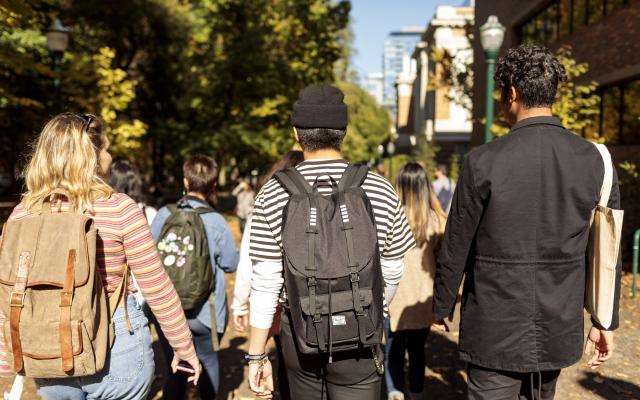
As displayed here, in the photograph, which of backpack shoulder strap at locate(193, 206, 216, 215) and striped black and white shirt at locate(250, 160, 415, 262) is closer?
striped black and white shirt at locate(250, 160, 415, 262)

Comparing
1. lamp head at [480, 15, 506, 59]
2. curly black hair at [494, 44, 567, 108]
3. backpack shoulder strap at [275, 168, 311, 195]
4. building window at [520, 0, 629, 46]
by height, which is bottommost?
backpack shoulder strap at [275, 168, 311, 195]

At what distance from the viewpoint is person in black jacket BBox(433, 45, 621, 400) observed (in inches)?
92.7

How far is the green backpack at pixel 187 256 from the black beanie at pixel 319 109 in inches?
61.2

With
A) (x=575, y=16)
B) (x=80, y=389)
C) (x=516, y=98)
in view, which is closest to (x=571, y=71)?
(x=575, y=16)

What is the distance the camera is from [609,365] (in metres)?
5.49

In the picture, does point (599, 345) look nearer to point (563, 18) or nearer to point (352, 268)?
point (352, 268)

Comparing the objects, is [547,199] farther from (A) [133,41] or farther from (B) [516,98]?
(A) [133,41]

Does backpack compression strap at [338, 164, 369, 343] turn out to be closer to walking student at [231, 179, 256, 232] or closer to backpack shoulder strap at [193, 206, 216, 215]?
backpack shoulder strap at [193, 206, 216, 215]

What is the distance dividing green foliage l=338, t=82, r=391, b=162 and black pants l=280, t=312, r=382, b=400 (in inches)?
1553

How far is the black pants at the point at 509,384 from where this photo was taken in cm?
246

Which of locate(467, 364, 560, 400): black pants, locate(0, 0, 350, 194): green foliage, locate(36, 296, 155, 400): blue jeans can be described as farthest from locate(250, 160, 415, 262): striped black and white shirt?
locate(0, 0, 350, 194): green foliage

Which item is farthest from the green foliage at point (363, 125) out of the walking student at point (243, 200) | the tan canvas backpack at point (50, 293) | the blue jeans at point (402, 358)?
the tan canvas backpack at point (50, 293)

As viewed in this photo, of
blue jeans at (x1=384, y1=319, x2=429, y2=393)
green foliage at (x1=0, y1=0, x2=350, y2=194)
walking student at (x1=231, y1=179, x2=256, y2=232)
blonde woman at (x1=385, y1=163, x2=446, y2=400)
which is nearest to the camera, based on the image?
blonde woman at (x1=385, y1=163, x2=446, y2=400)

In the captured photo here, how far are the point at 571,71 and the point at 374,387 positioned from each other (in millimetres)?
10419
